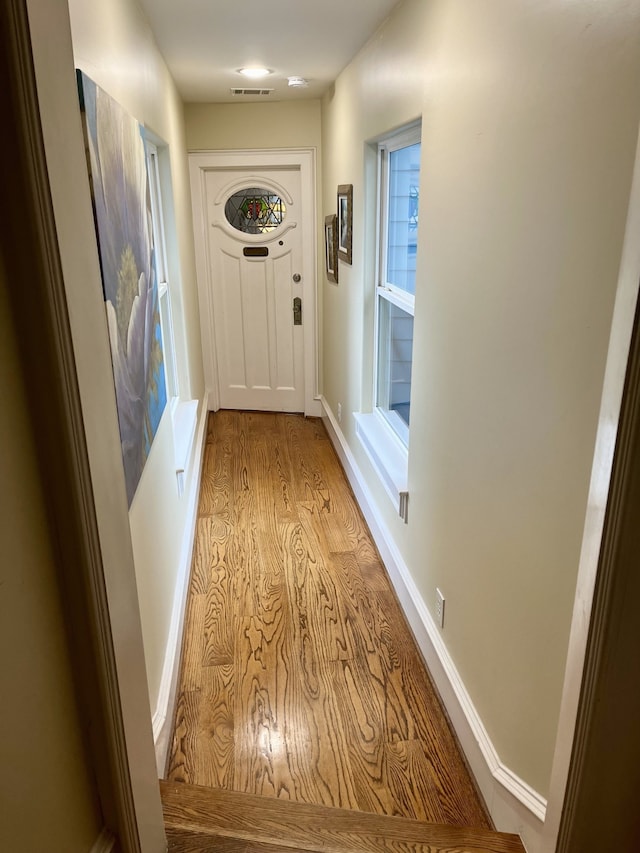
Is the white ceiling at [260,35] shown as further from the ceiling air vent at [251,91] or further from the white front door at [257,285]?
the white front door at [257,285]

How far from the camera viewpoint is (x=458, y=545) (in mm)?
1966

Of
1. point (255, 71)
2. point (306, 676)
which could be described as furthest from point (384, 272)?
point (306, 676)

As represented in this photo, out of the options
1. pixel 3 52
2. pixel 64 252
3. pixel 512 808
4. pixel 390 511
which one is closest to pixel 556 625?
pixel 512 808

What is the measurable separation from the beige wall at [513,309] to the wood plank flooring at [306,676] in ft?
1.06

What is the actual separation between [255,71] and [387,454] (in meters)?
2.29

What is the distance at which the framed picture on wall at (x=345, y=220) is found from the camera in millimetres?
3533

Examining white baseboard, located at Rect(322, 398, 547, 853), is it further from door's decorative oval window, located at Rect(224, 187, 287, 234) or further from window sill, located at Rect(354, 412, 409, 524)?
door's decorative oval window, located at Rect(224, 187, 287, 234)

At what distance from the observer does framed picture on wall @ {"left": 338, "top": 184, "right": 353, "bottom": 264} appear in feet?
11.6

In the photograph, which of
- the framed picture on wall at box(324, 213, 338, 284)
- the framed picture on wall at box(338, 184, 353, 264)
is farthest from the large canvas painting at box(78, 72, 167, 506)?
the framed picture on wall at box(324, 213, 338, 284)

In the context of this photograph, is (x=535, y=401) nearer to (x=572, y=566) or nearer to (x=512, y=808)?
(x=572, y=566)

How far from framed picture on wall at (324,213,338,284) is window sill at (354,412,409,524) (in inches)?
46.6

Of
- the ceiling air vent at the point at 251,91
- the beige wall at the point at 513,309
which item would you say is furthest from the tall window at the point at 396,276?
the ceiling air vent at the point at 251,91

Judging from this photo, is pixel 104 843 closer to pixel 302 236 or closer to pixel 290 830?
pixel 290 830

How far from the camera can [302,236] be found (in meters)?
4.86
